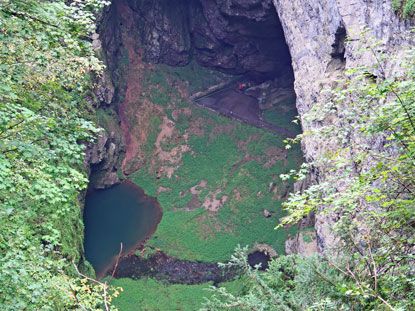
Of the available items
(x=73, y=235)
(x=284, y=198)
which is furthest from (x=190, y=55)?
(x=73, y=235)

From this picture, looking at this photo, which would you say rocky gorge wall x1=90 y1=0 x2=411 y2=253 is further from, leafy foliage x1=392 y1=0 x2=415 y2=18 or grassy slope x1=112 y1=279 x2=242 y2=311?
grassy slope x1=112 y1=279 x2=242 y2=311

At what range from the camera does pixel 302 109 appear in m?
20.0

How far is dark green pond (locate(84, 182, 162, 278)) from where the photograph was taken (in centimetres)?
2359

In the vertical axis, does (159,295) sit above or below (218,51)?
below

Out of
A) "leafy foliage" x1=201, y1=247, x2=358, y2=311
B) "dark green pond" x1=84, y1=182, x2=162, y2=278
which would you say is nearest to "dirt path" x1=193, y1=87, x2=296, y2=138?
"dark green pond" x1=84, y1=182, x2=162, y2=278

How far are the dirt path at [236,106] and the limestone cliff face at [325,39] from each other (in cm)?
1081

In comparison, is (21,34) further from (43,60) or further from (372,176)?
(372,176)

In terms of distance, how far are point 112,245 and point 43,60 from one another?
60.4ft

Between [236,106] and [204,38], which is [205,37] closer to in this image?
[204,38]

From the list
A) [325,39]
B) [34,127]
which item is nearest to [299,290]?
[34,127]

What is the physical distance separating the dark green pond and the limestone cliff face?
12.4 metres

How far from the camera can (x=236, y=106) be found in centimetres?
3366

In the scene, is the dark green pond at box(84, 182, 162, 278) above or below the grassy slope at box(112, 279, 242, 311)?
above

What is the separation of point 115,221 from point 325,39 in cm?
1686
